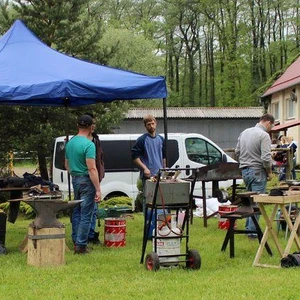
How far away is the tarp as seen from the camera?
8281 millimetres

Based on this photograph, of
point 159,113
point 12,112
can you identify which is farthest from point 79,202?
point 159,113

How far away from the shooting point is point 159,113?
38625 mm

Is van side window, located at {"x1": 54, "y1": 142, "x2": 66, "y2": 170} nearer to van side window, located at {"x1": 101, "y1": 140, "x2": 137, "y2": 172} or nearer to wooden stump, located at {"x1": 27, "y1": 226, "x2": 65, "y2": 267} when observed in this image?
van side window, located at {"x1": 101, "y1": 140, "x2": 137, "y2": 172}

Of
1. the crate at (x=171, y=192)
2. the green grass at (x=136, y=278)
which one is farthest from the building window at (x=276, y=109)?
the crate at (x=171, y=192)

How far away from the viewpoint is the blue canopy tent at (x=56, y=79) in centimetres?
828

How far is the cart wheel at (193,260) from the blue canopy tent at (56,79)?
243 centimetres

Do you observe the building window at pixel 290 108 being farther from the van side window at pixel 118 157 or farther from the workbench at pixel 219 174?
the workbench at pixel 219 174

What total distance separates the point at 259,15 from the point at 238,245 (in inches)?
1883

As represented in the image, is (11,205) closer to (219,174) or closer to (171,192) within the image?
(219,174)

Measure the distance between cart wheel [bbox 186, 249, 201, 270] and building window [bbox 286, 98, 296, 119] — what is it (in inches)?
1004

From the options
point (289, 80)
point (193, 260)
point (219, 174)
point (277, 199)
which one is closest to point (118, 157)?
point (219, 174)

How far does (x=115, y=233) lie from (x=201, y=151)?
20.9 ft

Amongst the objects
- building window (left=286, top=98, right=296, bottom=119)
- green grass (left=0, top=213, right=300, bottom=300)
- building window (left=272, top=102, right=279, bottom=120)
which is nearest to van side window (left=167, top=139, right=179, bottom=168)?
green grass (left=0, top=213, right=300, bottom=300)

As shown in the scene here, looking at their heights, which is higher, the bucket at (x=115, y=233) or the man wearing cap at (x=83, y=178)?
the man wearing cap at (x=83, y=178)
